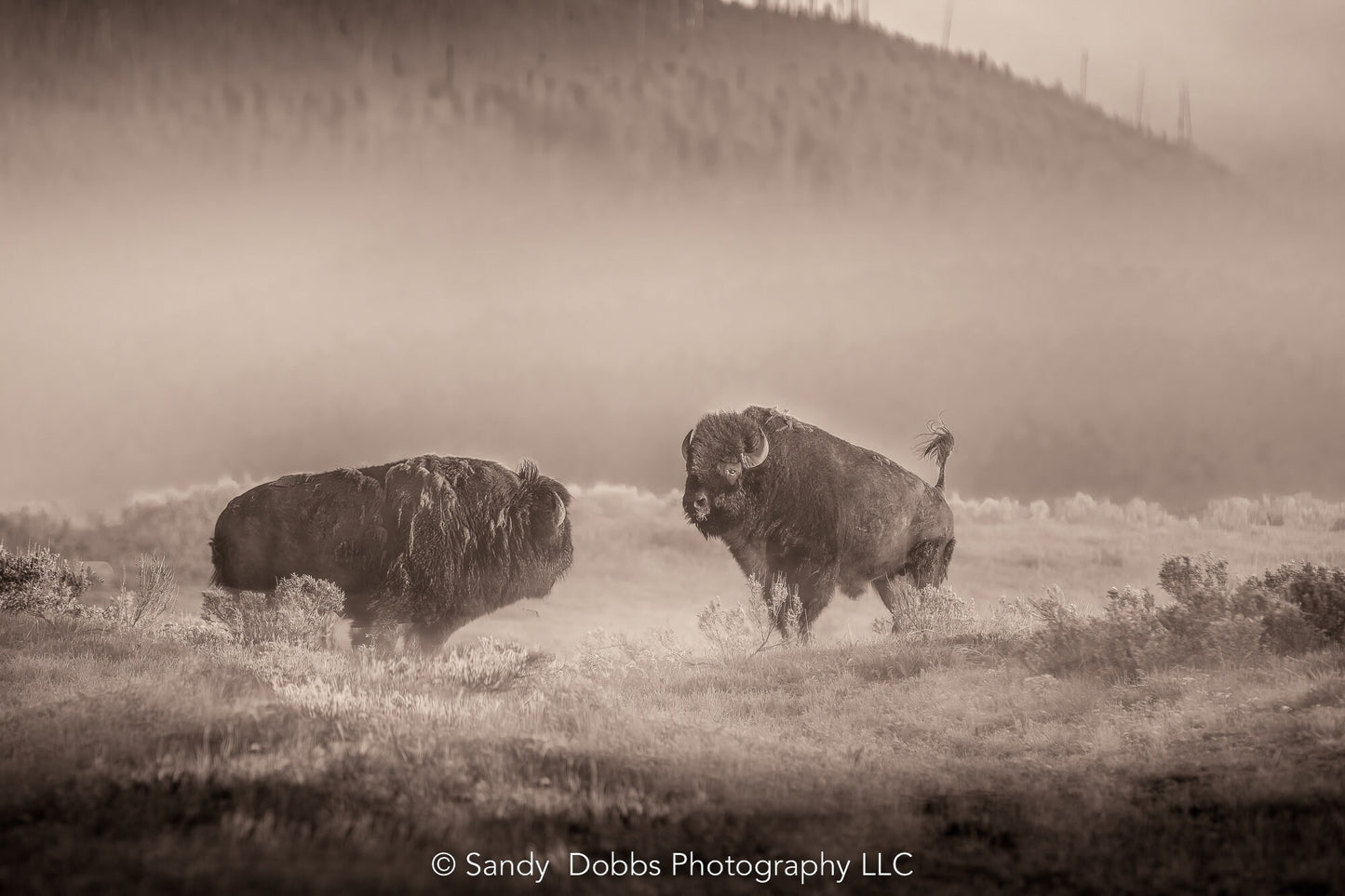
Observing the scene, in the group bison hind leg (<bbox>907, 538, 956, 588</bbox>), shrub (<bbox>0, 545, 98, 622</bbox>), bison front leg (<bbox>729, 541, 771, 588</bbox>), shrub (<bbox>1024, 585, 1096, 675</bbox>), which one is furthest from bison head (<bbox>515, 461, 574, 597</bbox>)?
shrub (<bbox>0, 545, 98, 622</bbox>)

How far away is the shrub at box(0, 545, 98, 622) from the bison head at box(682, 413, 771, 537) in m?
7.77

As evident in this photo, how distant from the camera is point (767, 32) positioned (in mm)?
33812

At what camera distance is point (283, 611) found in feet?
40.8

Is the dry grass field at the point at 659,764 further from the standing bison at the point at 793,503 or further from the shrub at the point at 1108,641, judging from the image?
the standing bison at the point at 793,503

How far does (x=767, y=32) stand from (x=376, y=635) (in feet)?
86.4

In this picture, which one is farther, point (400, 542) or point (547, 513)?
point (547, 513)

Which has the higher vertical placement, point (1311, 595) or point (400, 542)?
point (1311, 595)

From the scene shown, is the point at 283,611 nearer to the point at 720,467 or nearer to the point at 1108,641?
the point at 720,467

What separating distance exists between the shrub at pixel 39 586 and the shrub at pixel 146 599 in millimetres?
462

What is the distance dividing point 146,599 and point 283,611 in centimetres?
350

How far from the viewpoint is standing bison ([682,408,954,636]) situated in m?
13.8

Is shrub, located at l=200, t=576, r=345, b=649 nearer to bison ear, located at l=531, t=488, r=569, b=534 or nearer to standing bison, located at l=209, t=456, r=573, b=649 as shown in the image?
standing bison, located at l=209, t=456, r=573, b=649

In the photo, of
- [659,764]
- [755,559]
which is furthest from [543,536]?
[659,764]

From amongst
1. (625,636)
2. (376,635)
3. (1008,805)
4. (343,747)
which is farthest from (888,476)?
(343,747)
